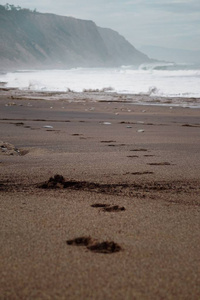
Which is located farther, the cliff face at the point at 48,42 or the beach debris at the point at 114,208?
the cliff face at the point at 48,42

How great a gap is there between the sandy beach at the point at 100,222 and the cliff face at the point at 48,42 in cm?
12121

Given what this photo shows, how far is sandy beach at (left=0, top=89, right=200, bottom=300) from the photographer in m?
1.61

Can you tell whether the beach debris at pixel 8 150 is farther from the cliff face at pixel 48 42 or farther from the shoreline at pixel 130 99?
the cliff face at pixel 48 42

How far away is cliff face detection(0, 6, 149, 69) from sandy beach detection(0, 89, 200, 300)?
121m

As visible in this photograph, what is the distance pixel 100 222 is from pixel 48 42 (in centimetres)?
15701

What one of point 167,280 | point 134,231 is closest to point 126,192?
point 134,231

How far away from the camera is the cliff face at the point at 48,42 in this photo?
134625mm

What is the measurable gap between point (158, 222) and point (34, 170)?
1558 mm

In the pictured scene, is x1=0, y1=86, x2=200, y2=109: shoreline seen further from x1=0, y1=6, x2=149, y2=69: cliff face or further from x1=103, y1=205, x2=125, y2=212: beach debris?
x1=0, y1=6, x2=149, y2=69: cliff face

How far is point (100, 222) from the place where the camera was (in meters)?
2.31

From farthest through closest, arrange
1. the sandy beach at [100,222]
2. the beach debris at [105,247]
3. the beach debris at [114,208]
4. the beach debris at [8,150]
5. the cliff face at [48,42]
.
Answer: the cliff face at [48,42] < the beach debris at [8,150] < the beach debris at [114,208] < the beach debris at [105,247] < the sandy beach at [100,222]

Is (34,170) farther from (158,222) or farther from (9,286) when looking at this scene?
(9,286)

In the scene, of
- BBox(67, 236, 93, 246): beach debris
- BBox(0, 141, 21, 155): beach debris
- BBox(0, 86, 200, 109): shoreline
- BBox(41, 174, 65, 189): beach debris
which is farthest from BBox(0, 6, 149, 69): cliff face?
BBox(67, 236, 93, 246): beach debris

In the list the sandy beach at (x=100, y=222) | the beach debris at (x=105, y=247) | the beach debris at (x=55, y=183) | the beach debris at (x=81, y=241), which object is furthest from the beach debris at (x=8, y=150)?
the beach debris at (x=105, y=247)
